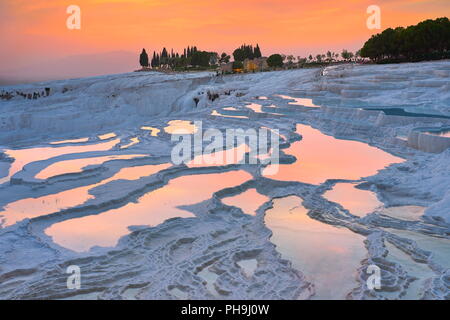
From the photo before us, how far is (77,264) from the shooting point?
5.29 meters

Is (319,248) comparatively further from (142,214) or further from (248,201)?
(142,214)

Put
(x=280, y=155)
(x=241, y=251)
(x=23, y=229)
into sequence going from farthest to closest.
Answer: (x=280, y=155)
(x=23, y=229)
(x=241, y=251)

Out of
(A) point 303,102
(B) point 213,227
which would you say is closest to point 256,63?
(A) point 303,102

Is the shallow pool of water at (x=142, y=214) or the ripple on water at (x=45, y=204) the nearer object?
the shallow pool of water at (x=142, y=214)

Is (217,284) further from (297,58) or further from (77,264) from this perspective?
(297,58)

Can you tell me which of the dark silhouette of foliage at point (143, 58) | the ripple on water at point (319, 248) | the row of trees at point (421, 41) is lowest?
the ripple on water at point (319, 248)

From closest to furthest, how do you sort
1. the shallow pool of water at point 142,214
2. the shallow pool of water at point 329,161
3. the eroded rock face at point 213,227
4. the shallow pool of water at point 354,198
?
1. the eroded rock face at point 213,227
2. the shallow pool of water at point 142,214
3. the shallow pool of water at point 354,198
4. the shallow pool of water at point 329,161

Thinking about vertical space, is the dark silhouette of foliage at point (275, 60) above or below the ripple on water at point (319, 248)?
above

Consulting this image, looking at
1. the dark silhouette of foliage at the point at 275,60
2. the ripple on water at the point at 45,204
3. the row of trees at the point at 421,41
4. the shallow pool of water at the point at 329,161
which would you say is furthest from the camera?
the dark silhouette of foliage at the point at 275,60

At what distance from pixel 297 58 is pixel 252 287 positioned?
69.9 m

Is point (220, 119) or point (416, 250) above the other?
point (220, 119)

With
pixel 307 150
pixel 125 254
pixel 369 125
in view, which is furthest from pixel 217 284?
pixel 369 125

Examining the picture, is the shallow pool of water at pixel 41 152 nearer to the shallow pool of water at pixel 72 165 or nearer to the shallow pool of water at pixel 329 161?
the shallow pool of water at pixel 72 165

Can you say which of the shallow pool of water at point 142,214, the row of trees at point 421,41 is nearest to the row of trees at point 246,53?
the row of trees at point 421,41
